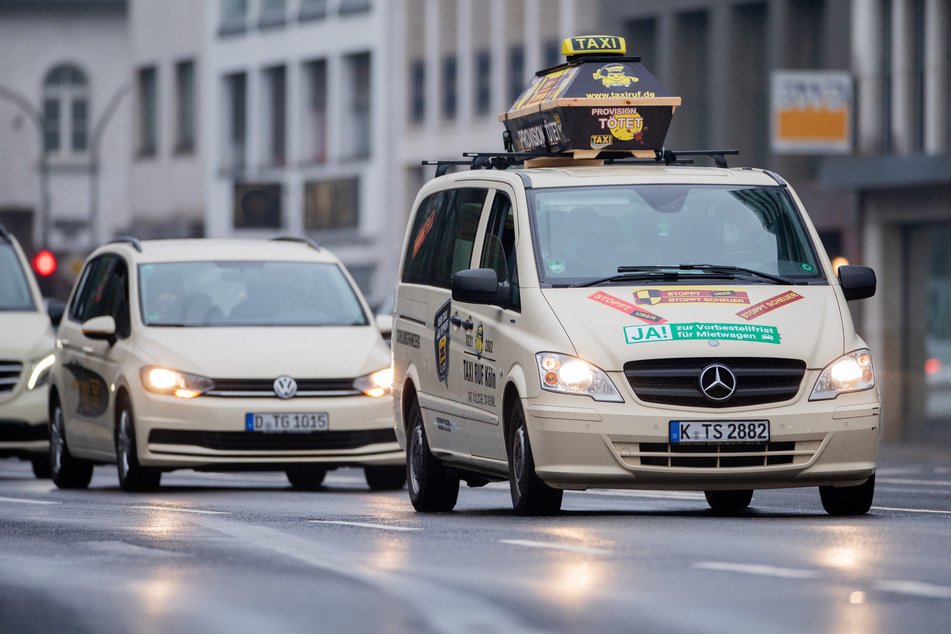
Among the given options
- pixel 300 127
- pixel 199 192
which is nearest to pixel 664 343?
pixel 300 127

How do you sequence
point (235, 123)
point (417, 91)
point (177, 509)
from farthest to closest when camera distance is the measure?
point (235, 123)
point (417, 91)
point (177, 509)

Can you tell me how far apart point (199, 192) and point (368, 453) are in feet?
170

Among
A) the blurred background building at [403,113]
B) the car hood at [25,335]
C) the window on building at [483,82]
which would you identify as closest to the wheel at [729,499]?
the car hood at [25,335]

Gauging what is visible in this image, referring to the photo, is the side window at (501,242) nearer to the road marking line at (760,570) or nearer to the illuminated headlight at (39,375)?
the road marking line at (760,570)

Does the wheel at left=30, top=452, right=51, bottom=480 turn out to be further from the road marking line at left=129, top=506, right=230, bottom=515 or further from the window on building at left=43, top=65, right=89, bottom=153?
the window on building at left=43, top=65, right=89, bottom=153

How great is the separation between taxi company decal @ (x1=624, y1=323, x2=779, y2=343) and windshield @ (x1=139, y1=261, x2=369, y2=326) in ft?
19.3

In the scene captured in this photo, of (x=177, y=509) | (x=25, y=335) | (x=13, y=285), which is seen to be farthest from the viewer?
(x=13, y=285)

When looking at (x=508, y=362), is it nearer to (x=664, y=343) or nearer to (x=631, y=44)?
(x=664, y=343)

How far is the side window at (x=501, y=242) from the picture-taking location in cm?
1330

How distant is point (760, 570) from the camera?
9438mm

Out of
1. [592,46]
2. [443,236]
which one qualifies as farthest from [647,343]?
[592,46]

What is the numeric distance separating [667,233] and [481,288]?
3.47ft

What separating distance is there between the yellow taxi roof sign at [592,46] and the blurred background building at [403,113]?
19.4m

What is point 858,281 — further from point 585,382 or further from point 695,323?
point 585,382
